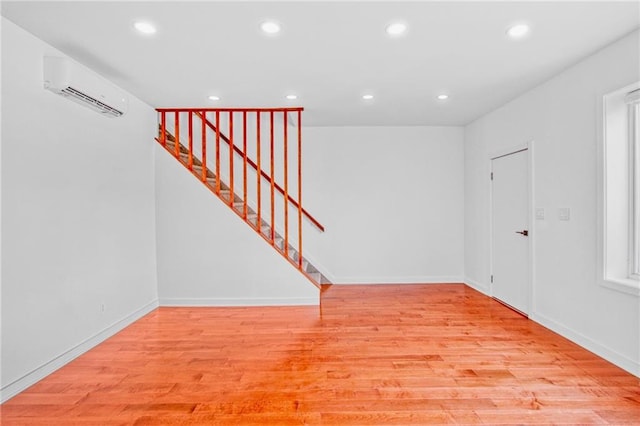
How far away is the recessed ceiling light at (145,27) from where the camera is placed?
226cm

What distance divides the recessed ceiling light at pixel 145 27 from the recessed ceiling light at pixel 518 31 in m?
2.47

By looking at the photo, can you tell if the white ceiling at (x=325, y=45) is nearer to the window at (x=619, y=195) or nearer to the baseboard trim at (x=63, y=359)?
the window at (x=619, y=195)

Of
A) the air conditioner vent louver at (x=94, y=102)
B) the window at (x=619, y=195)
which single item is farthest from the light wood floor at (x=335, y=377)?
the air conditioner vent louver at (x=94, y=102)

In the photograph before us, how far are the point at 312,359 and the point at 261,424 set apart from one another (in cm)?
85

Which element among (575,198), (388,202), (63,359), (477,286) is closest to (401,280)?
(477,286)

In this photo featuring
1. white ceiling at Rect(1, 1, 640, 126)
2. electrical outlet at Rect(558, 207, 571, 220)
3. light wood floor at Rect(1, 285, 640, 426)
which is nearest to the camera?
light wood floor at Rect(1, 285, 640, 426)

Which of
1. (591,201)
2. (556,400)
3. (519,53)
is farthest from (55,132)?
(591,201)

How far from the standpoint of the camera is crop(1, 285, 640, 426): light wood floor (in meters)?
2.00

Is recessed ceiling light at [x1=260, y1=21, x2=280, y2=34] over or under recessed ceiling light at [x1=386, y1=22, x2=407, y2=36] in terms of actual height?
over

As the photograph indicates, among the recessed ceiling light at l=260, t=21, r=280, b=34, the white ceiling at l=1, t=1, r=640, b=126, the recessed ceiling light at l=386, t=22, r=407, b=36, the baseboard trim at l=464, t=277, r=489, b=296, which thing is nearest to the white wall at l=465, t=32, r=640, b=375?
the white ceiling at l=1, t=1, r=640, b=126

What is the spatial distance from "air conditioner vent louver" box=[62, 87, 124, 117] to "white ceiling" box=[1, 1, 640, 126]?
0.34 meters

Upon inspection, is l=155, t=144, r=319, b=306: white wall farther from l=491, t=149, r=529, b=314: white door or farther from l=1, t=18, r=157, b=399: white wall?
l=491, t=149, r=529, b=314: white door

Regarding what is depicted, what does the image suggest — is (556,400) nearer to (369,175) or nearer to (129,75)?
(369,175)

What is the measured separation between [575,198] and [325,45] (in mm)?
2552
